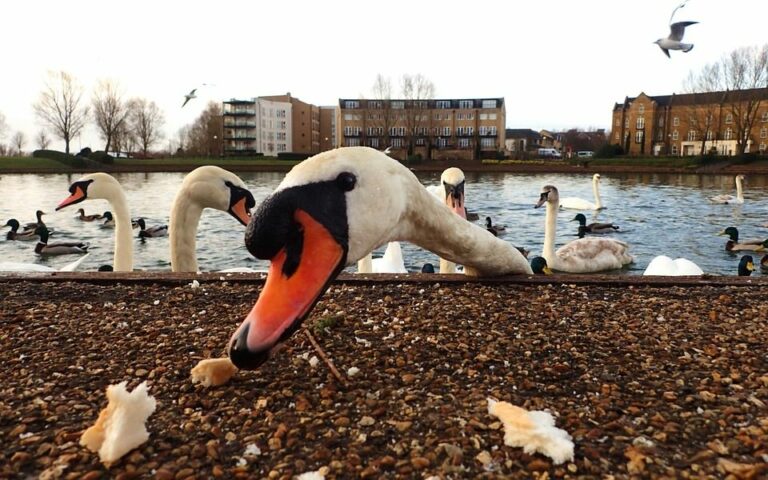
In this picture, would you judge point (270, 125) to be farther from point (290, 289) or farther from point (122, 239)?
point (290, 289)

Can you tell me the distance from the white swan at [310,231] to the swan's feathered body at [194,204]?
3.28m

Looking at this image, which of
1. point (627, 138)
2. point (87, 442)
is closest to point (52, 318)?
point (87, 442)

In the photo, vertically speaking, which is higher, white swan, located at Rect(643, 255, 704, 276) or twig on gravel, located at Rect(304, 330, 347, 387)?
twig on gravel, located at Rect(304, 330, 347, 387)

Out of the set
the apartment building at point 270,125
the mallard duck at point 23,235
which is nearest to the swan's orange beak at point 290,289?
the mallard duck at point 23,235

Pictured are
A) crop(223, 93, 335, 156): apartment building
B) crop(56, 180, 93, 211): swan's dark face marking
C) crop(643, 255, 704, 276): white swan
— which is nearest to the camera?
crop(643, 255, 704, 276): white swan

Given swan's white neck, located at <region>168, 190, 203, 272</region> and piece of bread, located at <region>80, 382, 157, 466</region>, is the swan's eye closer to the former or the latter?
piece of bread, located at <region>80, 382, 157, 466</region>

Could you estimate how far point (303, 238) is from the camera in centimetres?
212

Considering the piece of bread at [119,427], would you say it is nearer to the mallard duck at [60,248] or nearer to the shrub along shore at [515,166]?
the mallard duck at [60,248]

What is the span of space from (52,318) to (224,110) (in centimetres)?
11093

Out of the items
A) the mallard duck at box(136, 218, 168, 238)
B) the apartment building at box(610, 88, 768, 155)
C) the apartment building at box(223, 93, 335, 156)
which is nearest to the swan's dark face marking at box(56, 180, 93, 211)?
the mallard duck at box(136, 218, 168, 238)

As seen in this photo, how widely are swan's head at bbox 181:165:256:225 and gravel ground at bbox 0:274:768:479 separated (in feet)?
5.01

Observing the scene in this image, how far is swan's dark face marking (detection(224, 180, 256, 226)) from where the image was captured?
5.61m

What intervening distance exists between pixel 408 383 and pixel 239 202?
358 centimetres

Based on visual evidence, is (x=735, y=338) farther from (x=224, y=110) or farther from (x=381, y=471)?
(x=224, y=110)
